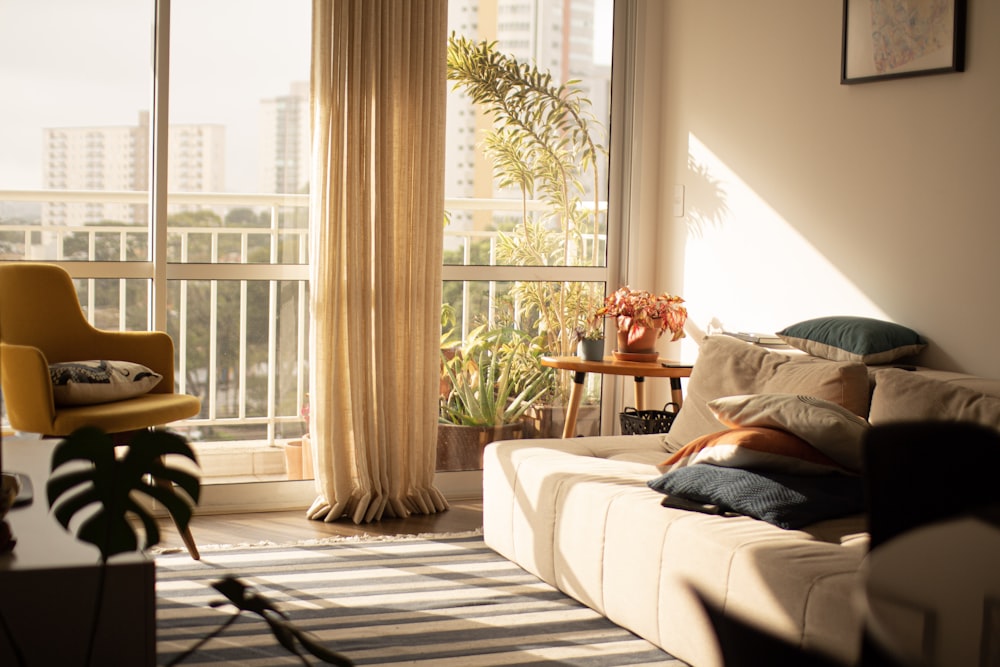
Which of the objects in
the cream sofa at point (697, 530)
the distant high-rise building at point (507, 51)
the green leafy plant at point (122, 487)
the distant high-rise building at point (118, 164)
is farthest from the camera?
the distant high-rise building at point (507, 51)

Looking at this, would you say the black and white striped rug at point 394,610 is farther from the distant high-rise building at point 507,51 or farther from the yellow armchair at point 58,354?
the distant high-rise building at point 507,51

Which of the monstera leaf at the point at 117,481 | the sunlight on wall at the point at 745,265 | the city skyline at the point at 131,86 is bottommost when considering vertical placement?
the monstera leaf at the point at 117,481

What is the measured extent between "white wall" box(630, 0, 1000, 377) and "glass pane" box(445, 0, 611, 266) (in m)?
0.24

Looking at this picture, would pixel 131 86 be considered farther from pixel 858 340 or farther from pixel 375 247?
pixel 858 340

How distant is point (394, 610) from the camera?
10.1 ft

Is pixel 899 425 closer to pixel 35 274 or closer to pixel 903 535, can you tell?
pixel 903 535

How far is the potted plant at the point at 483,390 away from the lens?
462cm

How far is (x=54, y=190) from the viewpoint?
13.1 feet

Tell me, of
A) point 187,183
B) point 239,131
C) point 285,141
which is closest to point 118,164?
point 187,183

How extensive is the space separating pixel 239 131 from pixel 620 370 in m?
1.81

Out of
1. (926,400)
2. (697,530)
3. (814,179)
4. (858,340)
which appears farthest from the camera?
(814,179)

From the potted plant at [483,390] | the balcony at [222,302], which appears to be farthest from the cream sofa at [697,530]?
the balcony at [222,302]

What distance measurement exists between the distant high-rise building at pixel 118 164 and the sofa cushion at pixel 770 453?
2.37m

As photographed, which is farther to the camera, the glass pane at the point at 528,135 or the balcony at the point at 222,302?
the glass pane at the point at 528,135
